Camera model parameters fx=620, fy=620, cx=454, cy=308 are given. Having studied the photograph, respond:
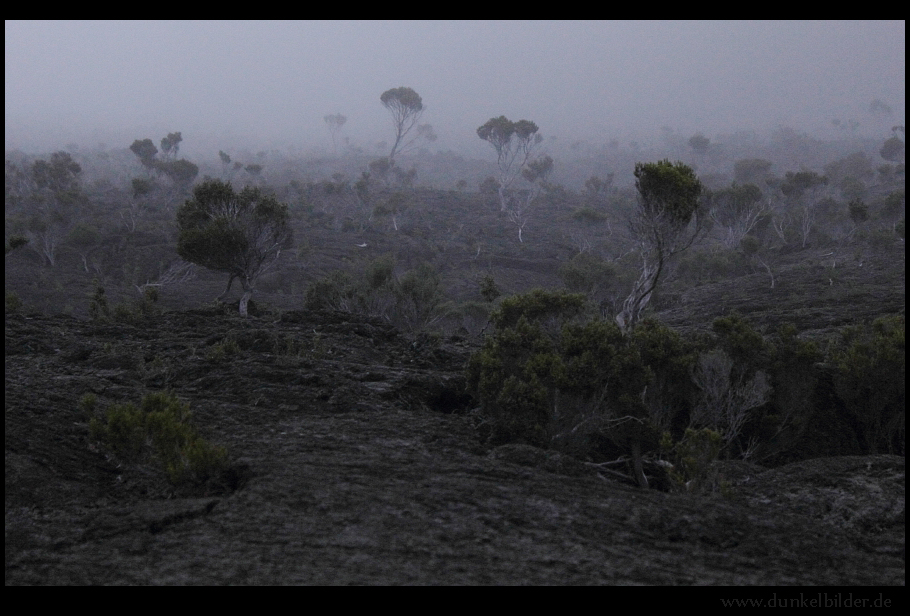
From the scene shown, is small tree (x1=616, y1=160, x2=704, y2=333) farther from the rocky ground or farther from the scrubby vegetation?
the rocky ground

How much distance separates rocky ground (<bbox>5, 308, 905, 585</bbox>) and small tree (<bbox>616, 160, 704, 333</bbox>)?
501 cm

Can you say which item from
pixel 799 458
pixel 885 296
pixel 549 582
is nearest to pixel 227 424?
pixel 549 582

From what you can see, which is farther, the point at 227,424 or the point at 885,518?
the point at 227,424

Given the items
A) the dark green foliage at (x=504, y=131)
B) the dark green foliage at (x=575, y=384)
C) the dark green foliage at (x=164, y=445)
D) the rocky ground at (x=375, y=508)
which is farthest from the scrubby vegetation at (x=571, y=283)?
the dark green foliage at (x=164, y=445)

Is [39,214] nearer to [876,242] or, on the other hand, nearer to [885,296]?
[885,296]

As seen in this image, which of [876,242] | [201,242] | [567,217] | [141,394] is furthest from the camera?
[567,217]

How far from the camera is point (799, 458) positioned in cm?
1013

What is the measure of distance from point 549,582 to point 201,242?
49.2 feet

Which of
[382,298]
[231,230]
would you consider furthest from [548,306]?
[231,230]

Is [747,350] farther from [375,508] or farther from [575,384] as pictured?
[375,508]

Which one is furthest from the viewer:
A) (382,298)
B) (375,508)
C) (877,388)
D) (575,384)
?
(382,298)

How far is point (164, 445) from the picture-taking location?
6.92 metres

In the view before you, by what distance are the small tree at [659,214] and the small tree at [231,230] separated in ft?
34.5

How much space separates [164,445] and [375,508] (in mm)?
2571
